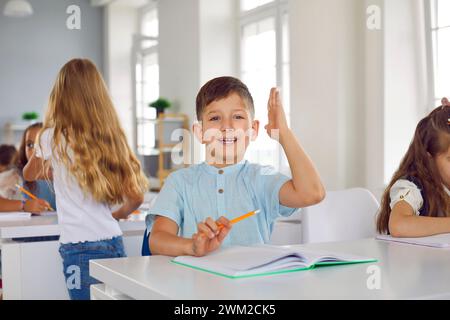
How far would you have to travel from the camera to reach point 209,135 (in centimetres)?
156

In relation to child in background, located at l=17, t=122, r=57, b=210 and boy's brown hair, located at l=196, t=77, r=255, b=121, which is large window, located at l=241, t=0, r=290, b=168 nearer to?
child in background, located at l=17, t=122, r=57, b=210

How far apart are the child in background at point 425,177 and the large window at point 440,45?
1833 mm

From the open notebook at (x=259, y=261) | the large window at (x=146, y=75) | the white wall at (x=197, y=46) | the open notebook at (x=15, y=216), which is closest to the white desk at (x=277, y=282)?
the open notebook at (x=259, y=261)

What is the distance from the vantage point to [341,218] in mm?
2236

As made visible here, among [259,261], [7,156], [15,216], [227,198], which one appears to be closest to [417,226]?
[227,198]

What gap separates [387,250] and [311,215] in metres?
0.73

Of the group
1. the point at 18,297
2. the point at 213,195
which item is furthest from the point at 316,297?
the point at 18,297

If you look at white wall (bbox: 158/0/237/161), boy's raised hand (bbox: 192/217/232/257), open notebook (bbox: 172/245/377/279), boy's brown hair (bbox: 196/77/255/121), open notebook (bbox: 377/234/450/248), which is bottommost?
open notebook (bbox: 377/234/450/248)

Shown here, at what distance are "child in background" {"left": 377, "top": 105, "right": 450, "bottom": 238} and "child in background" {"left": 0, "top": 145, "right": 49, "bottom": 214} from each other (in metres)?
1.34

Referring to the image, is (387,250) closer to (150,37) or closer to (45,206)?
(45,206)

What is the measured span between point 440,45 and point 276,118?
9.19ft

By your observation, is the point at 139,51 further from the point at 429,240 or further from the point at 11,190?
the point at 429,240

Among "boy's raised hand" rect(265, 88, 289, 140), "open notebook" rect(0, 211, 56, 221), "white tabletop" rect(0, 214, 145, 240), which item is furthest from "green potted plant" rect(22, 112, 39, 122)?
"boy's raised hand" rect(265, 88, 289, 140)

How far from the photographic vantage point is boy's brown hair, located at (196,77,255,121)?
158 centimetres
